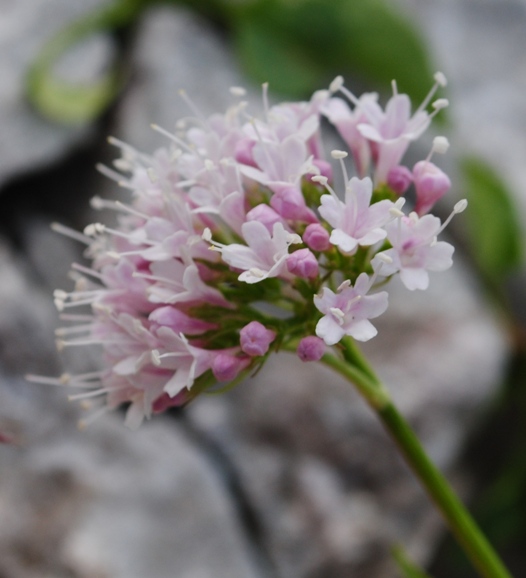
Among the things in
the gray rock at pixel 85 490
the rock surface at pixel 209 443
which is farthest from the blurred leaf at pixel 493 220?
the gray rock at pixel 85 490

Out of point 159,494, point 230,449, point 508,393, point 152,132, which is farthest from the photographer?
point 508,393

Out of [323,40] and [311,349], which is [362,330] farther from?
[323,40]

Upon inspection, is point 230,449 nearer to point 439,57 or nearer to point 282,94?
point 282,94

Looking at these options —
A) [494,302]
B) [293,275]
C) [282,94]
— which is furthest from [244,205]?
[494,302]

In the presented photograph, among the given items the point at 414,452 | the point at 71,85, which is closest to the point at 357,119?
the point at 414,452

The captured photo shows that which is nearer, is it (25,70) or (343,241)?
(343,241)

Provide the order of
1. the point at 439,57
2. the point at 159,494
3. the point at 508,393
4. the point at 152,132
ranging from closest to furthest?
1. the point at 159,494
2. the point at 152,132
3. the point at 508,393
4. the point at 439,57

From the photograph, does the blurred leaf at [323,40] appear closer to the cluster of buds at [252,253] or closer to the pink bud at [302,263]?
the cluster of buds at [252,253]
